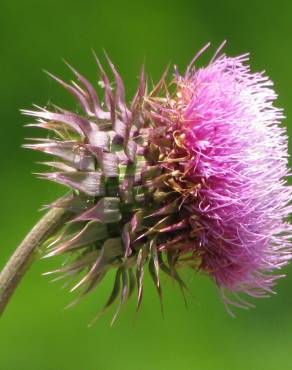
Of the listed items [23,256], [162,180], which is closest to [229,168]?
[162,180]

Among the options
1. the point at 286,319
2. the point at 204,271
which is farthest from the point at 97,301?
the point at 204,271

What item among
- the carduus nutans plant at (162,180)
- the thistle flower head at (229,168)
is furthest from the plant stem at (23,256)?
the thistle flower head at (229,168)

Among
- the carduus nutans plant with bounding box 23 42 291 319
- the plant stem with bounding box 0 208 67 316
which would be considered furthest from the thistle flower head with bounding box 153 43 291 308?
the plant stem with bounding box 0 208 67 316

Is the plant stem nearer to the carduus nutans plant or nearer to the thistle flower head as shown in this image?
the carduus nutans plant

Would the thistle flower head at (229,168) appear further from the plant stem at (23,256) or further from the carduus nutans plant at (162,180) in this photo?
the plant stem at (23,256)

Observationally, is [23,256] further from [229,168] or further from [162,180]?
[229,168]
